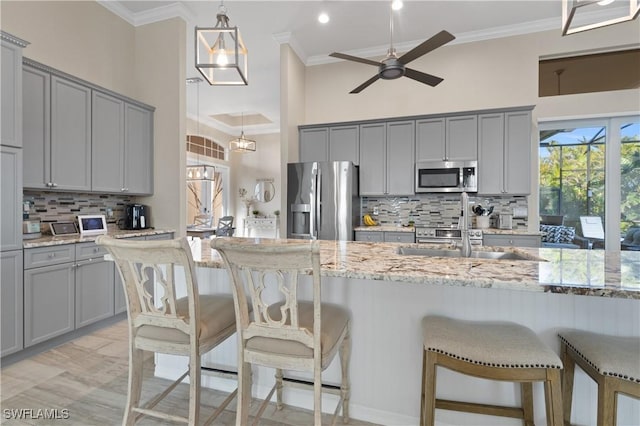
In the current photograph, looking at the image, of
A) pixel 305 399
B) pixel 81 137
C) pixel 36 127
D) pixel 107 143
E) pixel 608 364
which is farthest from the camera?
pixel 107 143

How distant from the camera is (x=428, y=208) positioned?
4496 mm

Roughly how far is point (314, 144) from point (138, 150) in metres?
2.32

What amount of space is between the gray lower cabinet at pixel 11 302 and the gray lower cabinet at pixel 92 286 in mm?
425

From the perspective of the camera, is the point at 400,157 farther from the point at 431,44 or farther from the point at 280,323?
the point at 280,323

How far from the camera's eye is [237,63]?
6.28ft

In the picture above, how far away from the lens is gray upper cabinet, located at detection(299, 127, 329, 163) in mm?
4645

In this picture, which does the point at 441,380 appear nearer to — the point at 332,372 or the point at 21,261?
the point at 332,372

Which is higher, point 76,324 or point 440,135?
point 440,135

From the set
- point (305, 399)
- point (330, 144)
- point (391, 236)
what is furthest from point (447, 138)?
point (305, 399)

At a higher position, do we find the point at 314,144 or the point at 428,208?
the point at 314,144

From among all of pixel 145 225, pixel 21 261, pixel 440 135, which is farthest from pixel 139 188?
pixel 440 135

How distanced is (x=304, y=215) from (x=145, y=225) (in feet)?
6.53

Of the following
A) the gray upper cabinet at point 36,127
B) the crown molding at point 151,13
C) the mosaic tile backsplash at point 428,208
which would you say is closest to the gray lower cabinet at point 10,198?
the gray upper cabinet at point 36,127

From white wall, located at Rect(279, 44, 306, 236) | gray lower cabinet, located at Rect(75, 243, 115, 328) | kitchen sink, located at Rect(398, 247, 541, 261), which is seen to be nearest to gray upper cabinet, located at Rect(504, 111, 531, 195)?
kitchen sink, located at Rect(398, 247, 541, 261)
